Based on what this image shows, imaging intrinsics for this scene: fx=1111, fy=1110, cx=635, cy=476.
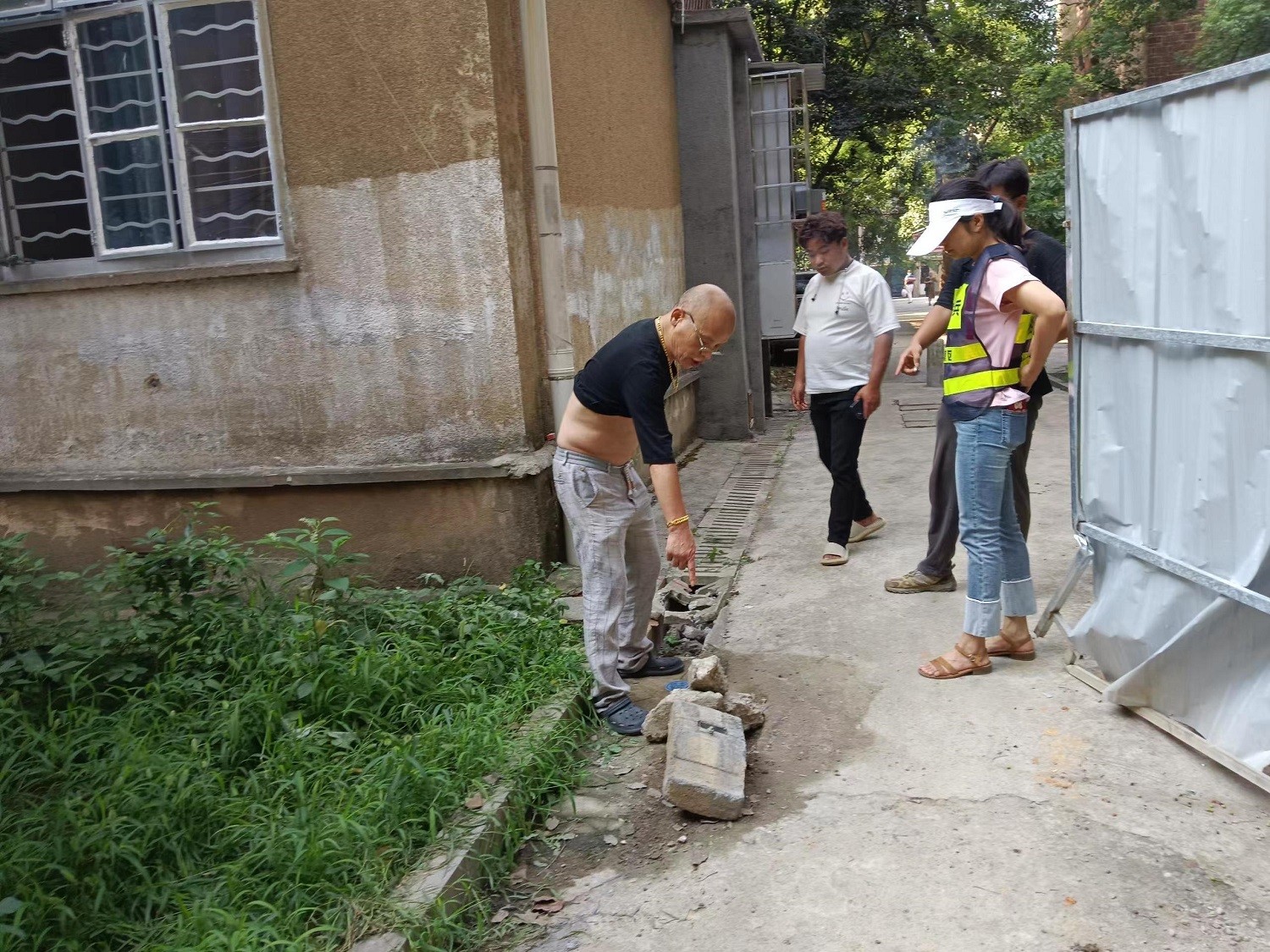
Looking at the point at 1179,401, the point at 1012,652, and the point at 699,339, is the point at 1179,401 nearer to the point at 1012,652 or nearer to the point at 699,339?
the point at 1012,652

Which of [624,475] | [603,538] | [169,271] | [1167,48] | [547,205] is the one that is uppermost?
[1167,48]

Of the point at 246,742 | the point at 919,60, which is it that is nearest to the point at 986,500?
the point at 246,742

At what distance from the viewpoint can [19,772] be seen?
3.60 metres

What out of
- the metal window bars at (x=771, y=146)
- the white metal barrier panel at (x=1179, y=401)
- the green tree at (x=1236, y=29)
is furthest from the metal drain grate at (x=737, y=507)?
the green tree at (x=1236, y=29)

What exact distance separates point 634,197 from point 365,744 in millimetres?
5557

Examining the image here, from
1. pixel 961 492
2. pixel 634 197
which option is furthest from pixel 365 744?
pixel 634 197

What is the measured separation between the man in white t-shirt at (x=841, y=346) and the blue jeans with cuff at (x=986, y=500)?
1654 mm

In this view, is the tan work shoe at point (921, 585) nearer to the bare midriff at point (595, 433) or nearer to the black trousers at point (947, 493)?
the black trousers at point (947, 493)

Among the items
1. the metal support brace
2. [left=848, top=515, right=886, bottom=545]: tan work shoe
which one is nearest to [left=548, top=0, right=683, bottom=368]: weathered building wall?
[left=848, top=515, right=886, bottom=545]: tan work shoe

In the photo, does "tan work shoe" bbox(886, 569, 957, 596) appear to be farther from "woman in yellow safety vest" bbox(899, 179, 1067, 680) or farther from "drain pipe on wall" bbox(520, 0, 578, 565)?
"drain pipe on wall" bbox(520, 0, 578, 565)

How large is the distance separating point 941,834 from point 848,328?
3.35m

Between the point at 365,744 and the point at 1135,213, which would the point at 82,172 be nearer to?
the point at 365,744

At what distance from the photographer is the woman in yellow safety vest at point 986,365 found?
13.7 ft

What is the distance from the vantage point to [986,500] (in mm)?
4340
